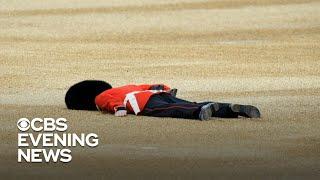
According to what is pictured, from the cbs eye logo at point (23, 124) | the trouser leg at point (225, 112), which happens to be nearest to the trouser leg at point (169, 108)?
the trouser leg at point (225, 112)

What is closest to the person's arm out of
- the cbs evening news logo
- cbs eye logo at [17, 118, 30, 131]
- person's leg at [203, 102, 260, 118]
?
the cbs evening news logo

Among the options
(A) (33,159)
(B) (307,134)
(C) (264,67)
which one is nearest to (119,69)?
(C) (264,67)

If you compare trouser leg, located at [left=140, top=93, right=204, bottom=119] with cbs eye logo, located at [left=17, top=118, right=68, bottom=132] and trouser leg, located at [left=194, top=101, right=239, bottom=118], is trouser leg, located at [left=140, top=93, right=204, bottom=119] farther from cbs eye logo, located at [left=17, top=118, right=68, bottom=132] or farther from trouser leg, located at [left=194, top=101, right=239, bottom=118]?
cbs eye logo, located at [left=17, top=118, right=68, bottom=132]

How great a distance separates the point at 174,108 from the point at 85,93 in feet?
3.49

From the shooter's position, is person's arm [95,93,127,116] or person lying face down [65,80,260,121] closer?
person lying face down [65,80,260,121]

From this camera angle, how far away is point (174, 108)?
1142 centimetres

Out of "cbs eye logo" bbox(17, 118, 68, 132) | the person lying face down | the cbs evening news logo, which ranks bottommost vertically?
the cbs evening news logo

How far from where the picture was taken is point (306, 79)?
17.3m

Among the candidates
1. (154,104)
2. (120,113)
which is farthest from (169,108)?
(120,113)

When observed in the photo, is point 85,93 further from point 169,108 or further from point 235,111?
point 235,111

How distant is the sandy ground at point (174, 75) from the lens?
892cm

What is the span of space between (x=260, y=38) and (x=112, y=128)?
44.1 ft

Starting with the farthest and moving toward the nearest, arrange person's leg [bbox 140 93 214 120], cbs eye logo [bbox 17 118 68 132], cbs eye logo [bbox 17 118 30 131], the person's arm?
the person's arm < person's leg [bbox 140 93 214 120] < cbs eye logo [bbox 17 118 30 131] < cbs eye logo [bbox 17 118 68 132]

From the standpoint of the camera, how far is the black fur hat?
38.8ft
